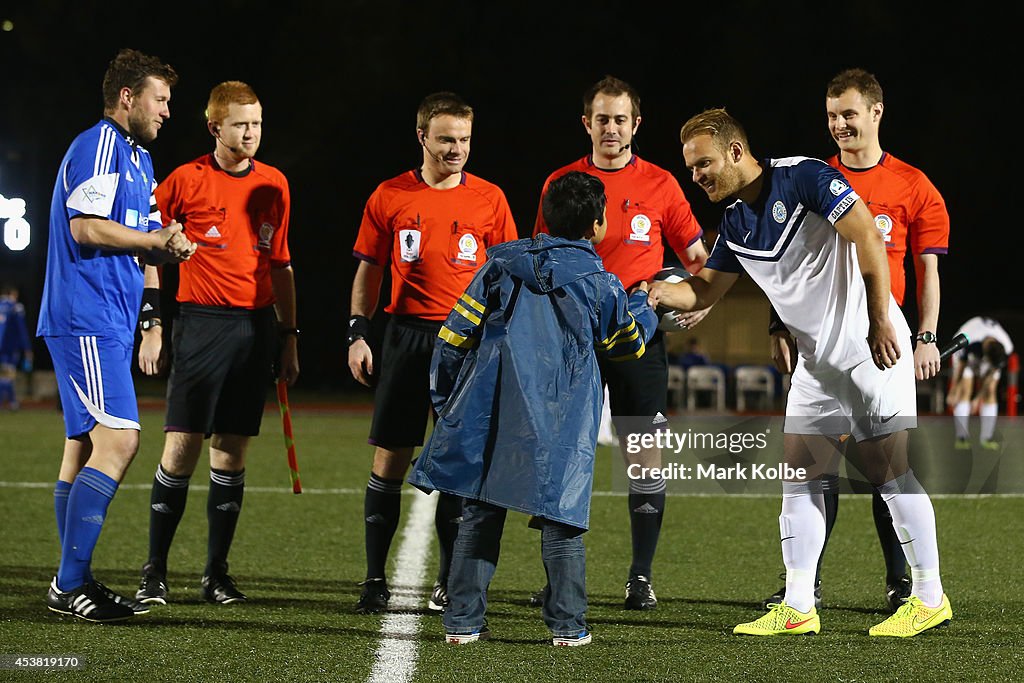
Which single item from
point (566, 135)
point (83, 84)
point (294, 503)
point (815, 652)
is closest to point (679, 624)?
point (815, 652)

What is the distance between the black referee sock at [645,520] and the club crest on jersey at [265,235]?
1.94m

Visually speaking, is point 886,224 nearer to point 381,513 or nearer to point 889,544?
point 889,544

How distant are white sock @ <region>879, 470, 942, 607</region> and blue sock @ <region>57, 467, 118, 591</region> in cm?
303

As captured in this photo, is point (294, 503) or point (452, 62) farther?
point (452, 62)

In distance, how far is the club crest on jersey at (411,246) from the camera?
5.73 m

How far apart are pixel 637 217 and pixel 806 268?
1.15 m

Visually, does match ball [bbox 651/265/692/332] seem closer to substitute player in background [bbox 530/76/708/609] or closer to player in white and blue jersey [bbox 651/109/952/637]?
player in white and blue jersey [bbox 651/109/952/637]

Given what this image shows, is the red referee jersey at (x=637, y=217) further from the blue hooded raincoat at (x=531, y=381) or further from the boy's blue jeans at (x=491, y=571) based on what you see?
the boy's blue jeans at (x=491, y=571)

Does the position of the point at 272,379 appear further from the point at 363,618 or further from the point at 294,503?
the point at 294,503

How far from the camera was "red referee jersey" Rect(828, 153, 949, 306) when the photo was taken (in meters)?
5.70

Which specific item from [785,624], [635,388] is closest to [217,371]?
[635,388]

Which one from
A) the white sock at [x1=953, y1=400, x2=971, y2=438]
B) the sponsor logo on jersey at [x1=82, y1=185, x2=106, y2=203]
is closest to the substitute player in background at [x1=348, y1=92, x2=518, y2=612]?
the sponsor logo on jersey at [x1=82, y1=185, x2=106, y2=203]

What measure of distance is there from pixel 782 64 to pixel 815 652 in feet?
86.1

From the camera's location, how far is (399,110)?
29.7 m
